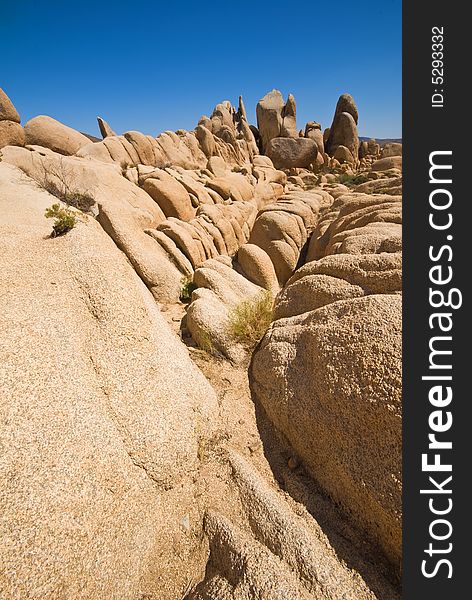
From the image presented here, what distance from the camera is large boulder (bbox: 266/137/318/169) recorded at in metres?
36.1

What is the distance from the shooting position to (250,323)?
5922 millimetres

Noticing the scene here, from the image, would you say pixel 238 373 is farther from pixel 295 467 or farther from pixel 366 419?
pixel 366 419

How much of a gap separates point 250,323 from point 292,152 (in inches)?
1464

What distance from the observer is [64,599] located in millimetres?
2287

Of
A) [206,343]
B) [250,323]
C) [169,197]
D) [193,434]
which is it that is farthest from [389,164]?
[193,434]

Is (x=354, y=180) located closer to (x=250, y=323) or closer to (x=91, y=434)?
(x=250, y=323)

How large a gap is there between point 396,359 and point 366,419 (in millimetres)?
811

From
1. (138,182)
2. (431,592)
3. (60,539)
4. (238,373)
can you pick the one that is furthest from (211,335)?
(138,182)

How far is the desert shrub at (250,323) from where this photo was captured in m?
5.74

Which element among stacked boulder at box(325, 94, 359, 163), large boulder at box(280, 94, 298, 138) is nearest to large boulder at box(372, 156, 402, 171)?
stacked boulder at box(325, 94, 359, 163)

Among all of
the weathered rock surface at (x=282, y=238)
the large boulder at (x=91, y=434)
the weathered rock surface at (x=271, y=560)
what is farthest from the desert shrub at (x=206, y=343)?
the weathered rock surface at (x=282, y=238)

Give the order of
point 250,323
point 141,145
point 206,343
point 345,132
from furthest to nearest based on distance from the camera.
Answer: point 345,132, point 141,145, point 250,323, point 206,343

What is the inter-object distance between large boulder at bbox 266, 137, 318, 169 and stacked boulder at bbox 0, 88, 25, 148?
1176 inches

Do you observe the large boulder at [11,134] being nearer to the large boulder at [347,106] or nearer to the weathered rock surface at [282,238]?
the weathered rock surface at [282,238]
